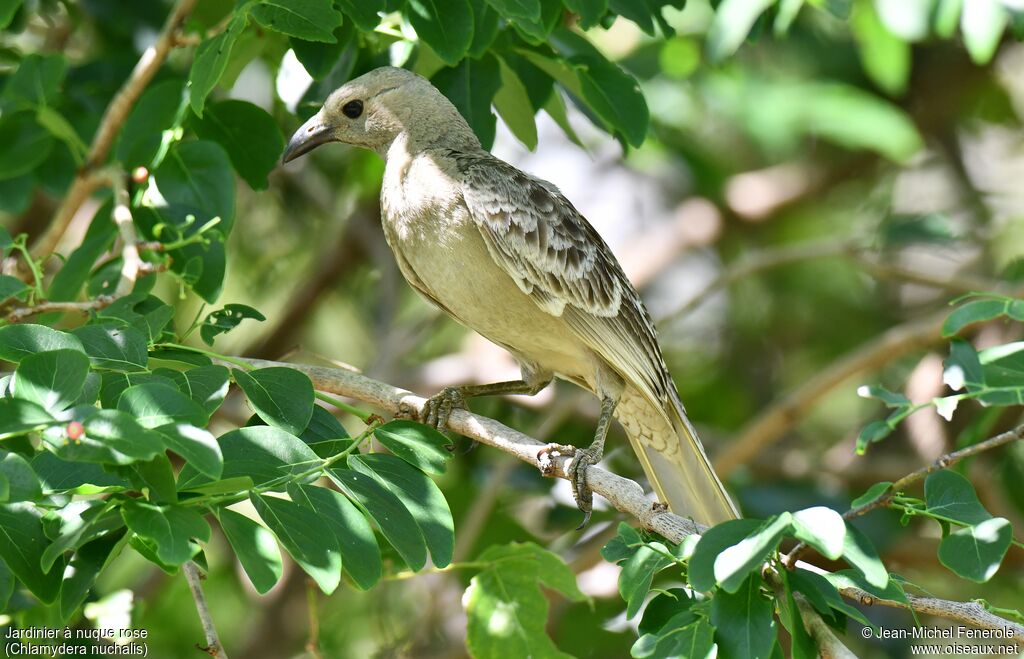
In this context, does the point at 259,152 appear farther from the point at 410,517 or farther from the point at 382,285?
the point at 382,285

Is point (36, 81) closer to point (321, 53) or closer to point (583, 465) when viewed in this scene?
point (321, 53)

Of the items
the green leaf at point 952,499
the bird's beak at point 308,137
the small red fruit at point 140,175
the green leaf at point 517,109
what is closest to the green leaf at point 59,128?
the small red fruit at point 140,175

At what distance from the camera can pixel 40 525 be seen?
2357 mm

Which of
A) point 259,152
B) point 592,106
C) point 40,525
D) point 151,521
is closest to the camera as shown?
point 151,521

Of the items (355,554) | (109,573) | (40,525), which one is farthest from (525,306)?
(109,573)

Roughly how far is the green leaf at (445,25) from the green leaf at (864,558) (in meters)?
1.60

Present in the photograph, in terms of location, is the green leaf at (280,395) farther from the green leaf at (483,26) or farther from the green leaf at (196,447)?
the green leaf at (483,26)

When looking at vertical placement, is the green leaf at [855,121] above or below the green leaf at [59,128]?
below

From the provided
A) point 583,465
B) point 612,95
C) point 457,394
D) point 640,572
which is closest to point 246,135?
point 457,394

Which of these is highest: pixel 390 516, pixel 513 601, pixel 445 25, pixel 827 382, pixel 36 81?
pixel 445 25

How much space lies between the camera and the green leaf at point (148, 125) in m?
3.68

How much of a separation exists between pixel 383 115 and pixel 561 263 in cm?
82

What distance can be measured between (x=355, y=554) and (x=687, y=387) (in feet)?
15.9

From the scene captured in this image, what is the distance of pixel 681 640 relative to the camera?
2266mm
